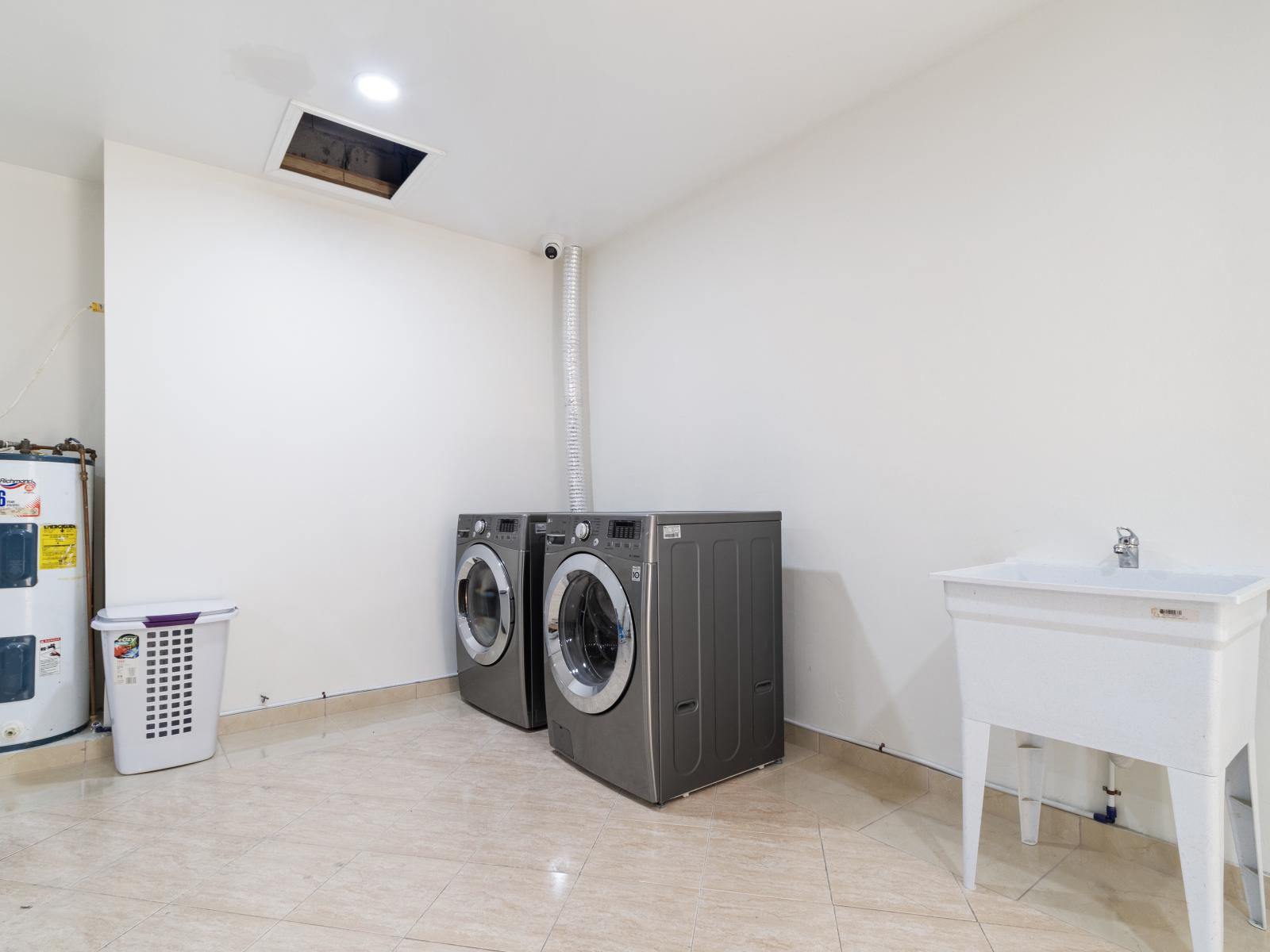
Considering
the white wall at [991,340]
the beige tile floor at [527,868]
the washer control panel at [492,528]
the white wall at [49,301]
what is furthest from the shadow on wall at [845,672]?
the white wall at [49,301]

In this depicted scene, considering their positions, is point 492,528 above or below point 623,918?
above

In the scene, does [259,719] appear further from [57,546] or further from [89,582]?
[57,546]

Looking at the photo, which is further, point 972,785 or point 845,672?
point 845,672

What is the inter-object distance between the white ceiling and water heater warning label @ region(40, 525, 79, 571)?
A: 1561mm

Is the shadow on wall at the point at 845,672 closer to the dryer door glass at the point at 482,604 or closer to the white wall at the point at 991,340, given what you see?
the white wall at the point at 991,340

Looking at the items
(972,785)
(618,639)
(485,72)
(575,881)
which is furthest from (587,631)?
(485,72)

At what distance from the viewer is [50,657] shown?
2.47 meters

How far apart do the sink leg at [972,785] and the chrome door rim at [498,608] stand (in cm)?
174

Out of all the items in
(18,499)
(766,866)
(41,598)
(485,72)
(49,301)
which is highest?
(485,72)

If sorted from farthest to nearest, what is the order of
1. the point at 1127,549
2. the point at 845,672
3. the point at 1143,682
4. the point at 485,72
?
A: the point at 845,672 → the point at 485,72 → the point at 1127,549 → the point at 1143,682

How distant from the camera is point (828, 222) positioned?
2.57 metres

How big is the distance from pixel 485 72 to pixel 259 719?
2781mm

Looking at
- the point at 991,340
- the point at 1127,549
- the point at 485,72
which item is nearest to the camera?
the point at 1127,549

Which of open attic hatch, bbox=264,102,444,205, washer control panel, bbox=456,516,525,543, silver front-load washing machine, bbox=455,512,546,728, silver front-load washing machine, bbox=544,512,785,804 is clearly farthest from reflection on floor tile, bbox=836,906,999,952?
open attic hatch, bbox=264,102,444,205
